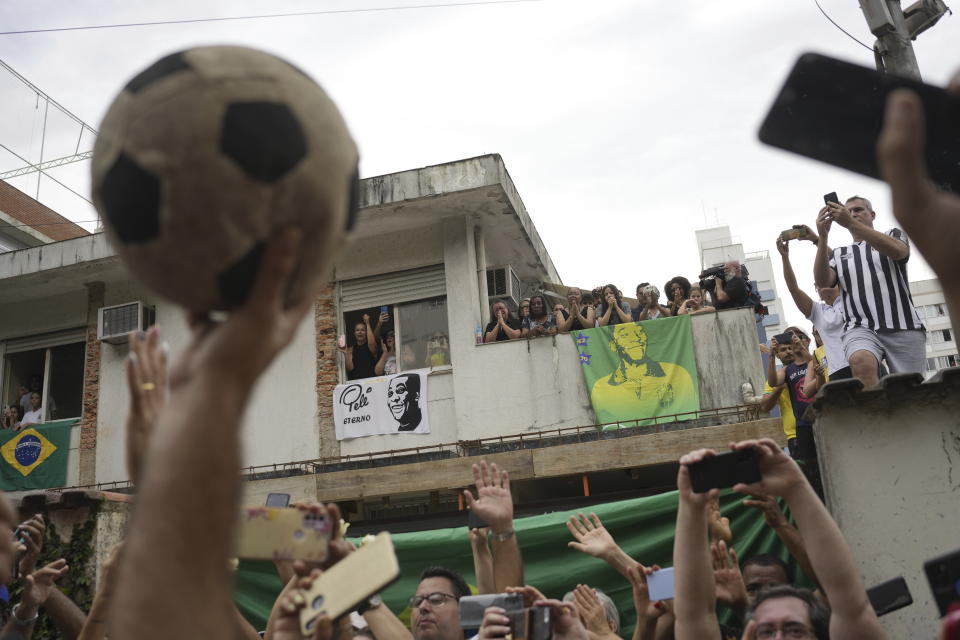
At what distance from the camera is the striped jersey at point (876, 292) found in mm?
5852

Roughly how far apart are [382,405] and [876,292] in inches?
298

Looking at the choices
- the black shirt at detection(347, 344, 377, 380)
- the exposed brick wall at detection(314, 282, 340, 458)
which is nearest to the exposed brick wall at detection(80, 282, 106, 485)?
Answer: the exposed brick wall at detection(314, 282, 340, 458)

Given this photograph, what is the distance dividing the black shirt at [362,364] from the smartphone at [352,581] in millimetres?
10225

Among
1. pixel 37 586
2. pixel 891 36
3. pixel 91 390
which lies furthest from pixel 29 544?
pixel 91 390

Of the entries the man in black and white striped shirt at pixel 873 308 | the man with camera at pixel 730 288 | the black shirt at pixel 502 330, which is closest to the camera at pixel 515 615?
the man in black and white striped shirt at pixel 873 308

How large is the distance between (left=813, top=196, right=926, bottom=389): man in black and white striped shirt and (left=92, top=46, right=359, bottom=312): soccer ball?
5.14m

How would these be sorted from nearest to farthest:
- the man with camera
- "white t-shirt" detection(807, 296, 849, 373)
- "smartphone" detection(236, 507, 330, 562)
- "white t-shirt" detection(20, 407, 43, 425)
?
"smartphone" detection(236, 507, 330, 562), "white t-shirt" detection(807, 296, 849, 373), the man with camera, "white t-shirt" detection(20, 407, 43, 425)

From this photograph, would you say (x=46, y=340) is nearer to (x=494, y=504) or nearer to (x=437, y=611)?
(x=437, y=611)

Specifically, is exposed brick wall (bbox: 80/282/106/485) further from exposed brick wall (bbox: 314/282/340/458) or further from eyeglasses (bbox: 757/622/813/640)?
eyeglasses (bbox: 757/622/813/640)

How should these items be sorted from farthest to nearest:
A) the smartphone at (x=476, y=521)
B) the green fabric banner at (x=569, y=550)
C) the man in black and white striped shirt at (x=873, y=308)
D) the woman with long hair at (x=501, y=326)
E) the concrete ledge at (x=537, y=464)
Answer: the woman with long hair at (x=501, y=326)
the concrete ledge at (x=537, y=464)
the man in black and white striped shirt at (x=873, y=308)
the green fabric banner at (x=569, y=550)
the smartphone at (x=476, y=521)

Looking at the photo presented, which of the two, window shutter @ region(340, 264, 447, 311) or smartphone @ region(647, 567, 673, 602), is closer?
smartphone @ region(647, 567, 673, 602)

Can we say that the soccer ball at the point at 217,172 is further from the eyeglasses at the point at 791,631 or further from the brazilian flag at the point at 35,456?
the brazilian flag at the point at 35,456

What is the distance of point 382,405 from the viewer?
39.4 feet

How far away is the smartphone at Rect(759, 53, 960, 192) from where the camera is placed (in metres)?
1.41
